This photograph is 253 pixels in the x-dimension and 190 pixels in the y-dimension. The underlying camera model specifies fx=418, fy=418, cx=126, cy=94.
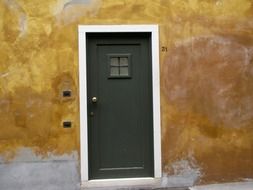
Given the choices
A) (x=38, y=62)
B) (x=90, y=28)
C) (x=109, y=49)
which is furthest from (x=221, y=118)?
(x=38, y=62)

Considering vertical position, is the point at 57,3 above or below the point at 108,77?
above

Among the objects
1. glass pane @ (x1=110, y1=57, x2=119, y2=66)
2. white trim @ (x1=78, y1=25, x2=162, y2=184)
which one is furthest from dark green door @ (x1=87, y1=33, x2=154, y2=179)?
white trim @ (x1=78, y1=25, x2=162, y2=184)

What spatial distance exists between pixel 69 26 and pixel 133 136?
1850 millimetres

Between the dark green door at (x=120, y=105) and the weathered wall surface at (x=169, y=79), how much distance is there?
0.84 ft

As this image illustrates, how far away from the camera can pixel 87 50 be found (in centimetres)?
609

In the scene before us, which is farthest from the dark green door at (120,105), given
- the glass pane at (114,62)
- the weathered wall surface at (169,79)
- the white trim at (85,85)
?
the weathered wall surface at (169,79)

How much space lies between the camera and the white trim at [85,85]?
5.94 m

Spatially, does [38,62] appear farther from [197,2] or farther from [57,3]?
[197,2]

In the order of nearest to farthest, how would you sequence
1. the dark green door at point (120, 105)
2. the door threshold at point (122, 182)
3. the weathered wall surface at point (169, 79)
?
the weathered wall surface at point (169, 79) < the door threshold at point (122, 182) < the dark green door at point (120, 105)

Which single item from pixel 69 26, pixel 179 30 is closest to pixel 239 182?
pixel 179 30

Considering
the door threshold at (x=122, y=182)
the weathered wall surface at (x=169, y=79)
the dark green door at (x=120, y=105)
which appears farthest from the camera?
the dark green door at (x=120, y=105)

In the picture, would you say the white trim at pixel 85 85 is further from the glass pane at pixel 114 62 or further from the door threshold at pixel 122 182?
the glass pane at pixel 114 62

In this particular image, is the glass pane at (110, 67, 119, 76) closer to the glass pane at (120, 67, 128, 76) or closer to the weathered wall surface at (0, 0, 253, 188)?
the glass pane at (120, 67, 128, 76)

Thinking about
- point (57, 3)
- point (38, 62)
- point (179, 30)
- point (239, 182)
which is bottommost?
point (239, 182)
